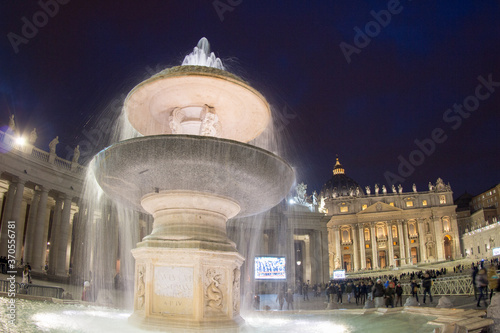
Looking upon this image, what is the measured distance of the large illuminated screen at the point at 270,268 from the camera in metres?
28.9

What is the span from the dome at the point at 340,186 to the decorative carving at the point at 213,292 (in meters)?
147

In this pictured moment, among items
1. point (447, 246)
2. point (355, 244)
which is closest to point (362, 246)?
point (355, 244)

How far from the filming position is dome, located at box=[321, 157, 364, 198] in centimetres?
15568

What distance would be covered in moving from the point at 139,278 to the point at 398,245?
391 ft

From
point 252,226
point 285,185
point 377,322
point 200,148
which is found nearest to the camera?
point 200,148

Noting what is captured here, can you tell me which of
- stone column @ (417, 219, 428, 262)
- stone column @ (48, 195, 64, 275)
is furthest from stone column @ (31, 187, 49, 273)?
stone column @ (417, 219, 428, 262)

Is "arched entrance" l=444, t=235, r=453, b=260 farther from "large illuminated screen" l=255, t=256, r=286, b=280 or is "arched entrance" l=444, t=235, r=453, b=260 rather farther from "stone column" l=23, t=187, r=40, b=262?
"stone column" l=23, t=187, r=40, b=262

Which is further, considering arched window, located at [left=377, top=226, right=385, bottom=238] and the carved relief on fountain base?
arched window, located at [left=377, top=226, right=385, bottom=238]

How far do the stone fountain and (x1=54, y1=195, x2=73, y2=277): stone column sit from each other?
2623 cm

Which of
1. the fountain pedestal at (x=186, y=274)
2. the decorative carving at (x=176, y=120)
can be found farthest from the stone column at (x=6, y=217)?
the fountain pedestal at (x=186, y=274)

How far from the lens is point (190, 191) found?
315 inches

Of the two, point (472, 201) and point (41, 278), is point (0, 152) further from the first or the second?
point (472, 201)

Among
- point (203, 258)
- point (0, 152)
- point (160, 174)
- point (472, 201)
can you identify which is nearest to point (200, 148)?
point (160, 174)

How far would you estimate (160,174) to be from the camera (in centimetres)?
759
